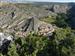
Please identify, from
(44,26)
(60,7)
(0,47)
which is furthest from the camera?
(60,7)

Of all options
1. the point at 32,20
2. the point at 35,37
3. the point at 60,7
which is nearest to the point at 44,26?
the point at 32,20

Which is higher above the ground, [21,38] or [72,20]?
[21,38]

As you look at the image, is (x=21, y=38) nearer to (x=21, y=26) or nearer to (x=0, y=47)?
(x=0, y=47)

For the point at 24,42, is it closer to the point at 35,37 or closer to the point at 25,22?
the point at 35,37

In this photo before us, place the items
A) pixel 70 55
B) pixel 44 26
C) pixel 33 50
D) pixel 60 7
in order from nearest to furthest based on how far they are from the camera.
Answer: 1. pixel 70 55
2. pixel 33 50
3. pixel 44 26
4. pixel 60 7

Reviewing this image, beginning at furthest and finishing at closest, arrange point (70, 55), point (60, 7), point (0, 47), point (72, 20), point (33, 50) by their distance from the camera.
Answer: point (60, 7)
point (72, 20)
point (0, 47)
point (33, 50)
point (70, 55)

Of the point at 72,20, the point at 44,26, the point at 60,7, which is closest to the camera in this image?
the point at 44,26

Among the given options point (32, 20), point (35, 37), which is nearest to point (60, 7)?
point (32, 20)

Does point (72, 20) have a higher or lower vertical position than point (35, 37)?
lower

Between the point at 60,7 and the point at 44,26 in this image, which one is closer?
the point at 44,26
